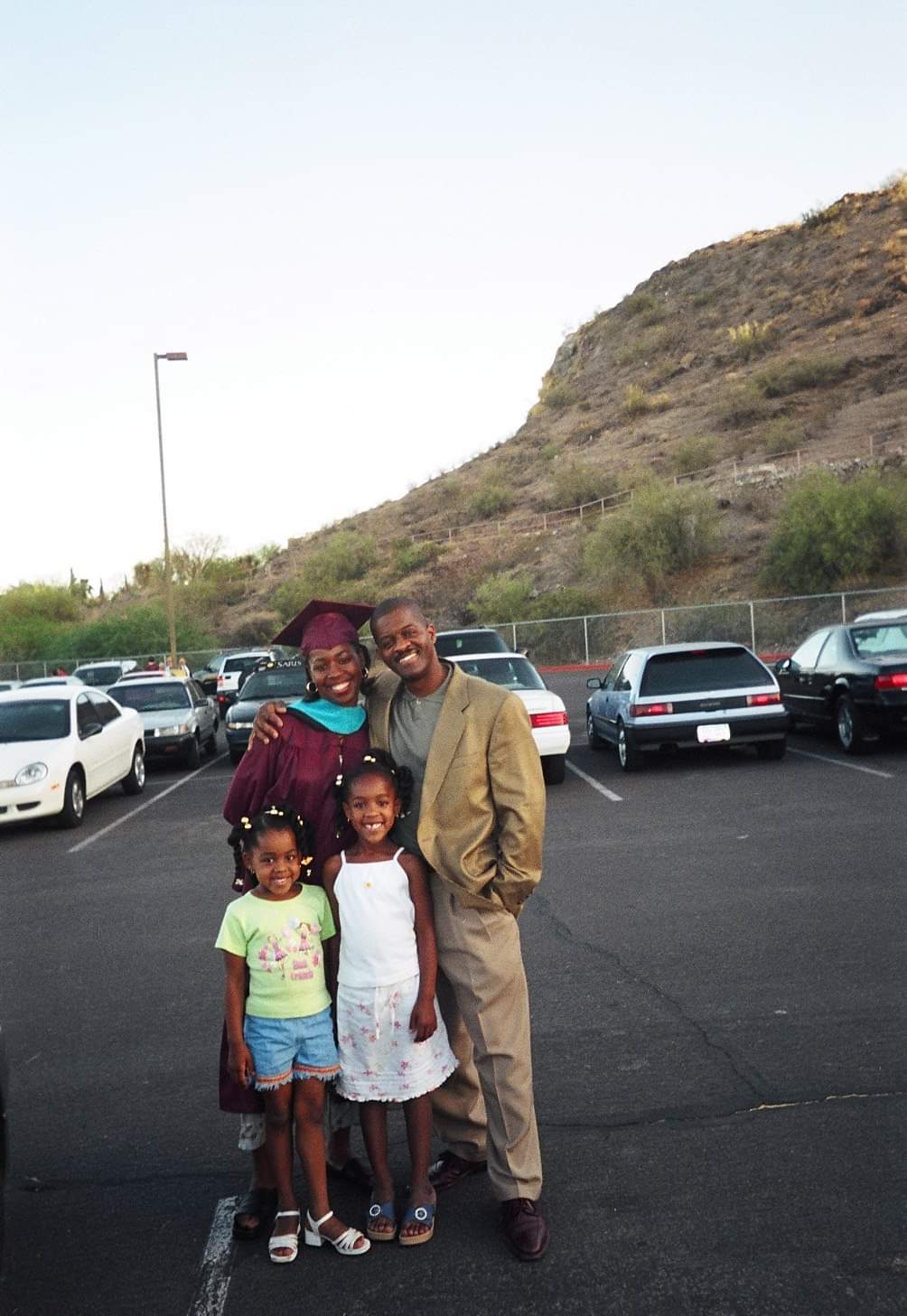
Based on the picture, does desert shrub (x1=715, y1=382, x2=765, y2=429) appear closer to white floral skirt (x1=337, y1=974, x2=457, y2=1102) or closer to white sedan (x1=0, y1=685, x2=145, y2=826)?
white sedan (x1=0, y1=685, x2=145, y2=826)

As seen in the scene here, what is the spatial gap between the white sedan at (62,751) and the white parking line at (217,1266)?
887cm

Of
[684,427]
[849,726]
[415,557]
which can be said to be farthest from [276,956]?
[684,427]

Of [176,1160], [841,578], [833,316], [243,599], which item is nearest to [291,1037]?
[176,1160]

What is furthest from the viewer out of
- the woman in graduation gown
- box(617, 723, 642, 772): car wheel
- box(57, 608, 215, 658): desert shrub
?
box(57, 608, 215, 658): desert shrub

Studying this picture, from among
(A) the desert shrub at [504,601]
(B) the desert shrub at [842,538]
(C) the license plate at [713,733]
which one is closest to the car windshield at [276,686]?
(C) the license plate at [713,733]

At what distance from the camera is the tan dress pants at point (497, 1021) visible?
3.59 meters

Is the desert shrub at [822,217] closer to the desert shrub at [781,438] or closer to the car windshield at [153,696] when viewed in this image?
the desert shrub at [781,438]

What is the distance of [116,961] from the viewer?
700cm

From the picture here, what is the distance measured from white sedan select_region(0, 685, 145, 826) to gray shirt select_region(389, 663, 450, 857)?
30.3ft

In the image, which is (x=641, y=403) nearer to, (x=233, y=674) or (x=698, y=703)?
(x=233, y=674)

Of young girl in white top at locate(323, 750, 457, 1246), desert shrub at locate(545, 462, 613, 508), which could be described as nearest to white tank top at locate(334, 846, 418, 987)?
young girl in white top at locate(323, 750, 457, 1246)

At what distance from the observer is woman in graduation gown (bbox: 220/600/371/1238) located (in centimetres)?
371

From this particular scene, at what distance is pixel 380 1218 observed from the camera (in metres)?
3.62

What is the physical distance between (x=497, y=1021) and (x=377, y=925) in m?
0.46
